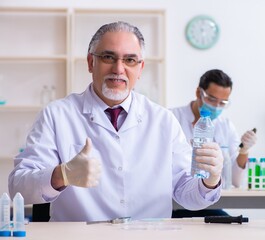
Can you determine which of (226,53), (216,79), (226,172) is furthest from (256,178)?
(226,53)

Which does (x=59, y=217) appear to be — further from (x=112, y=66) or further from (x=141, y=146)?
(x=112, y=66)

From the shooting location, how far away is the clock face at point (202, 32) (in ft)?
17.9

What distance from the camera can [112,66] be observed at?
2342mm

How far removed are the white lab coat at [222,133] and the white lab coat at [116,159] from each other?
1.38m

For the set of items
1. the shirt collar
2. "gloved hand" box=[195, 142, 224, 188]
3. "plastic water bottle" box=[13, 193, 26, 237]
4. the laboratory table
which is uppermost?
the shirt collar

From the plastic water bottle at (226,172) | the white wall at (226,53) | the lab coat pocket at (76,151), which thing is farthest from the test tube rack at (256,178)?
the white wall at (226,53)

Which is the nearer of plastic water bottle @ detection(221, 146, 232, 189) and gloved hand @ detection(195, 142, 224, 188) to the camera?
gloved hand @ detection(195, 142, 224, 188)

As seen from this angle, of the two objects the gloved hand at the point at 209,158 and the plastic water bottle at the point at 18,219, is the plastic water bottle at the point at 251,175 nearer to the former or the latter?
the gloved hand at the point at 209,158

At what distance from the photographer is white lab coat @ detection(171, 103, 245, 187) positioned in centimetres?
381

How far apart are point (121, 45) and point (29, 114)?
315cm

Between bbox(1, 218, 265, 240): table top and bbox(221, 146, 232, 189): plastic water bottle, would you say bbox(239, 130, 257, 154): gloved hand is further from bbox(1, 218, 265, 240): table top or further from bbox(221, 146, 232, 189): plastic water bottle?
bbox(1, 218, 265, 240): table top

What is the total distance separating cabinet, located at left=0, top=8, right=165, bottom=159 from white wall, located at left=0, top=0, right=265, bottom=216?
124 millimetres

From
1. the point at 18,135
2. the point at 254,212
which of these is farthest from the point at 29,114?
Answer: the point at 254,212

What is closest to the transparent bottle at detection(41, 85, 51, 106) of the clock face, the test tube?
the clock face
